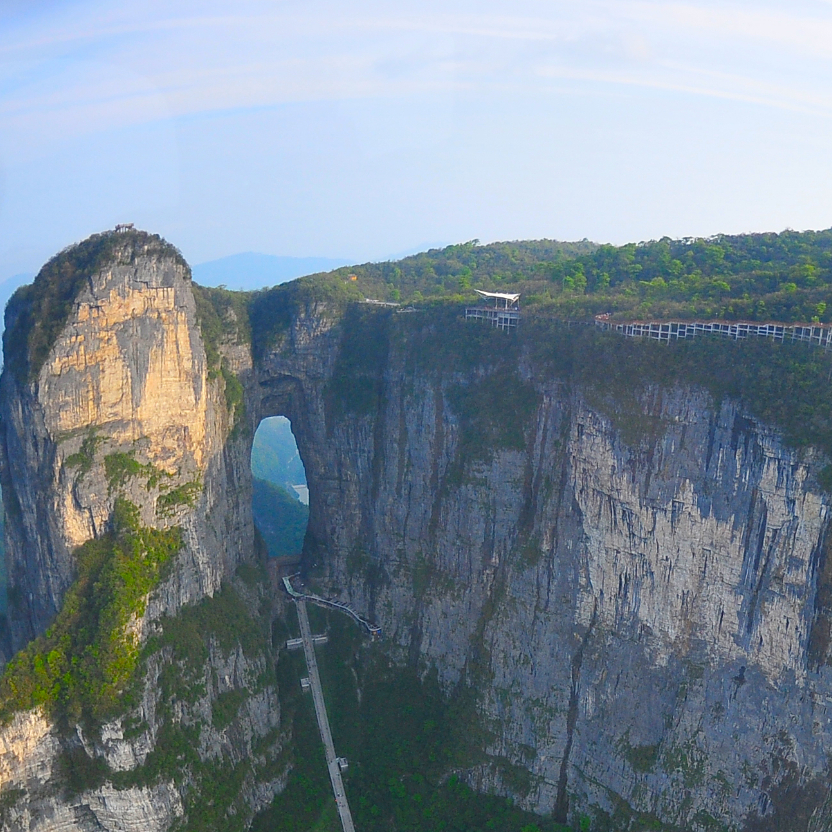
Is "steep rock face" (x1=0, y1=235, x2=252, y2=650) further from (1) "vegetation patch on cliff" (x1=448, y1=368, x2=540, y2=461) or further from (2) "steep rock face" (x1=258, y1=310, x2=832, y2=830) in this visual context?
(1) "vegetation patch on cliff" (x1=448, y1=368, x2=540, y2=461)

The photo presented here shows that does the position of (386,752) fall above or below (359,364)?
below

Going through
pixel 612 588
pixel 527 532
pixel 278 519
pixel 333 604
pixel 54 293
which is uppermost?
pixel 54 293

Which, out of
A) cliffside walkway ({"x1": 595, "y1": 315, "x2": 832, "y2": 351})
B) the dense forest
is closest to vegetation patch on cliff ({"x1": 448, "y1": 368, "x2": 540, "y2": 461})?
the dense forest

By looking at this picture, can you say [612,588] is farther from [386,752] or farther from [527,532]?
[386,752]

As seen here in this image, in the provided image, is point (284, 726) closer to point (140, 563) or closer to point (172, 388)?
point (140, 563)

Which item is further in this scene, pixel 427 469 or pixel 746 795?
pixel 427 469

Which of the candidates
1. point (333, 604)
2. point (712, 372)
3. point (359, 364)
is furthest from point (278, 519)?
point (712, 372)

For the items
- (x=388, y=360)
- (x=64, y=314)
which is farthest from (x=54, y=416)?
(x=388, y=360)

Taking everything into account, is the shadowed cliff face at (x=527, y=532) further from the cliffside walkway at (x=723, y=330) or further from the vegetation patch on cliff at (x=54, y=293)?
the cliffside walkway at (x=723, y=330)
